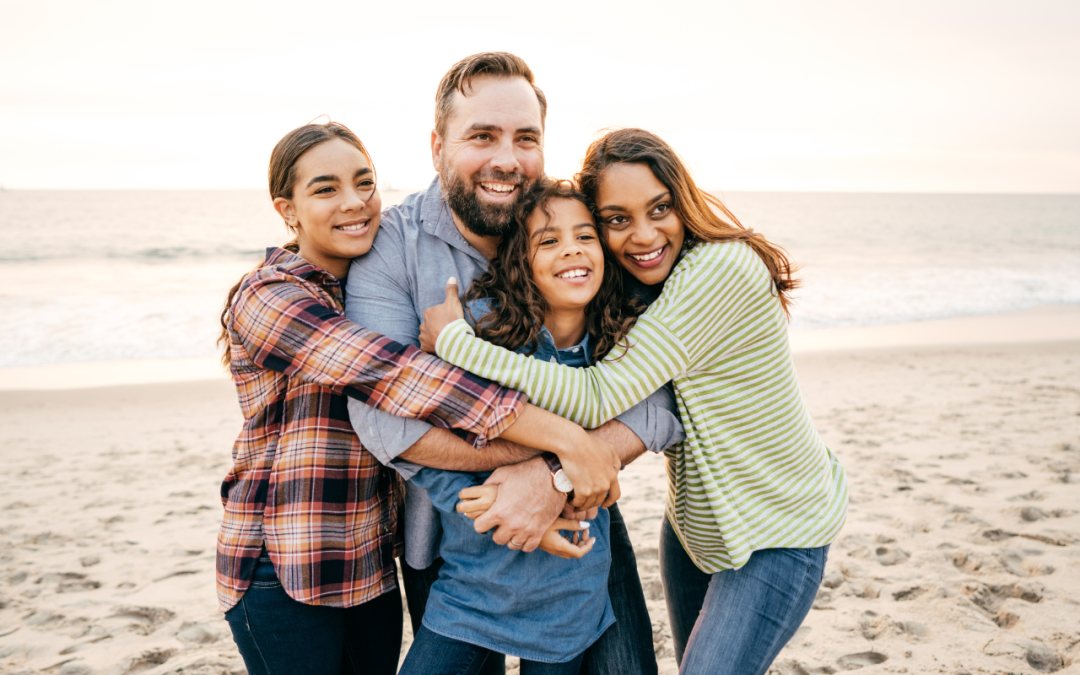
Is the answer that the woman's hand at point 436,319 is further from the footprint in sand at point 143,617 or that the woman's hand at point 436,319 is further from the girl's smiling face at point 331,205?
the footprint in sand at point 143,617

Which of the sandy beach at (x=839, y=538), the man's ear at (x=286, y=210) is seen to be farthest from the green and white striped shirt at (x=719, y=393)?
the sandy beach at (x=839, y=538)

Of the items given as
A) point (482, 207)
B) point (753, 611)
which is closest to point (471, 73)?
point (482, 207)

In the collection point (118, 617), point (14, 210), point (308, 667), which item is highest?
point (308, 667)

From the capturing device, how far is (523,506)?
1.99 metres

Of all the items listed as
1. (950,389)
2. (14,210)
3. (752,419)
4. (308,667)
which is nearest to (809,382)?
(950,389)

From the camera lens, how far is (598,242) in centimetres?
240

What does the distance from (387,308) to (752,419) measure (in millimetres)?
1241

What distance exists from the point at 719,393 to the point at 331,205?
143 cm

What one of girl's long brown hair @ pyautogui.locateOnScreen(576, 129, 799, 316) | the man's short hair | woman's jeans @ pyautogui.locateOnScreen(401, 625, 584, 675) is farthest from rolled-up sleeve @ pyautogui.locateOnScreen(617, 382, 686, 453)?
the man's short hair

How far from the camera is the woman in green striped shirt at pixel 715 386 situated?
2.05 m

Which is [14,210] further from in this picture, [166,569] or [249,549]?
[249,549]

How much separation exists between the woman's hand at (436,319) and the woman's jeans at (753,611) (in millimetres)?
1225

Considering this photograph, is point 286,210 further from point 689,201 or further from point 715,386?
point 715,386

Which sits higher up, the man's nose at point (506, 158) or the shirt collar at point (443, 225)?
the man's nose at point (506, 158)
